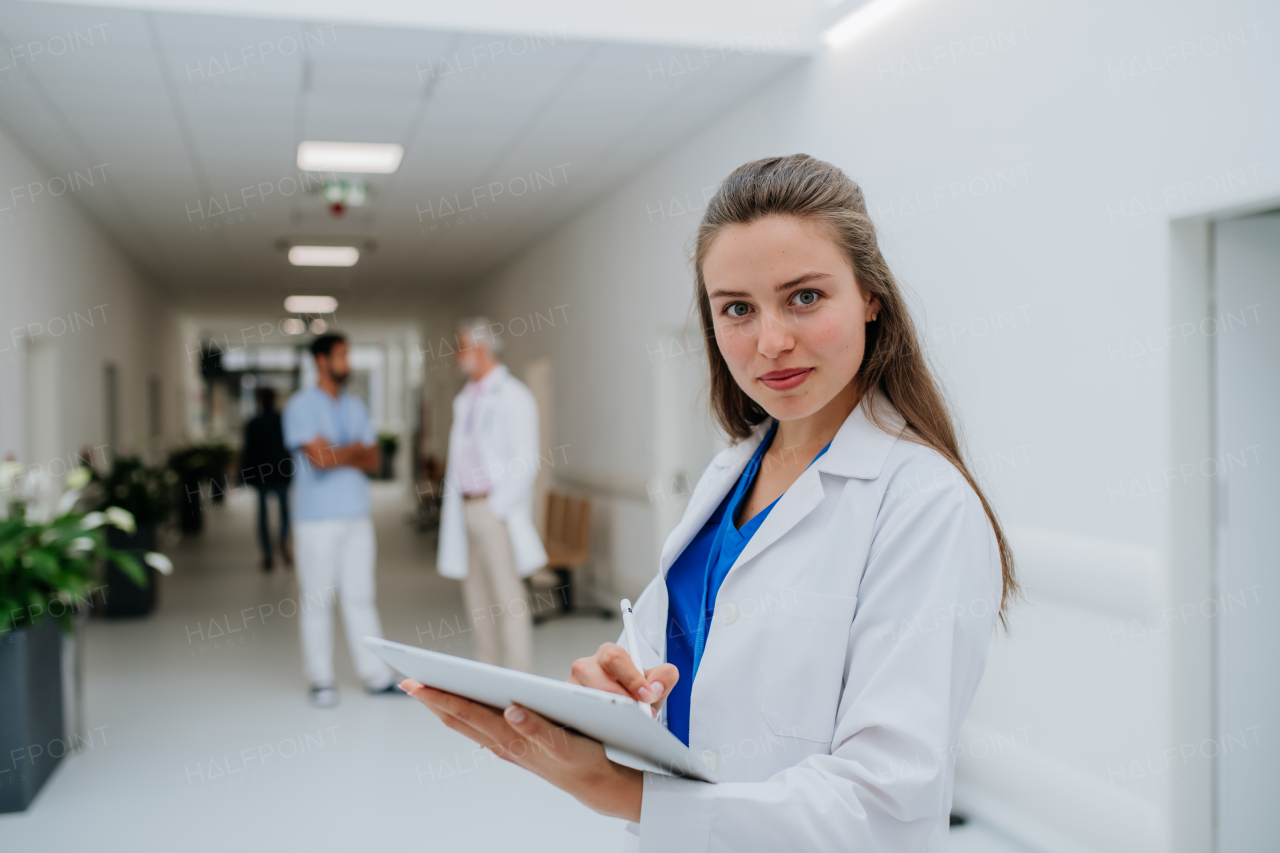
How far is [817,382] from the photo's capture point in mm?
1049

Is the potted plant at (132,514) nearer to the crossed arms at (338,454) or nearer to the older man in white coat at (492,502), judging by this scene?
the crossed arms at (338,454)

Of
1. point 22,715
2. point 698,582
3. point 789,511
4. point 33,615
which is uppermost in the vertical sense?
point 789,511

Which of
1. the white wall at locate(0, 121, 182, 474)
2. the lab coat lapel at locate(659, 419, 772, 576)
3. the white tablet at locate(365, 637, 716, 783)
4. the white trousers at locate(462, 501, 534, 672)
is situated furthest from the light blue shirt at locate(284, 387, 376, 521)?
the white tablet at locate(365, 637, 716, 783)

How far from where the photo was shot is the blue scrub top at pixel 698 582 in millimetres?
1181

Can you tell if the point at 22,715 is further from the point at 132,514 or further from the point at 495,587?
the point at 132,514

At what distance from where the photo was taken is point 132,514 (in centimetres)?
668

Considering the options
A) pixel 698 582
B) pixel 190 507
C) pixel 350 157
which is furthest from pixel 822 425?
pixel 190 507

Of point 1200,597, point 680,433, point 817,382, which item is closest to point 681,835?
point 817,382

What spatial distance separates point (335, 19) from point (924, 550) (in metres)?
3.67

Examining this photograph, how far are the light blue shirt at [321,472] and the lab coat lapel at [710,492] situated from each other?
3612 millimetres

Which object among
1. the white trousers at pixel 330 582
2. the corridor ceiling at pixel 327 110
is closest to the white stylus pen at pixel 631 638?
the corridor ceiling at pixel 327 110

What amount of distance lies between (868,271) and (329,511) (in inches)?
157

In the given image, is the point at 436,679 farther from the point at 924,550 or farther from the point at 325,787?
the point at 325,787

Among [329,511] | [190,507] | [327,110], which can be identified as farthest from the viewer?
[190,507]
